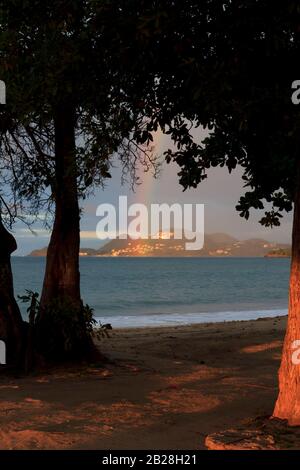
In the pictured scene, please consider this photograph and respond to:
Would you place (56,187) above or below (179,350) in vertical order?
above

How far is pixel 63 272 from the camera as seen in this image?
12633 mm

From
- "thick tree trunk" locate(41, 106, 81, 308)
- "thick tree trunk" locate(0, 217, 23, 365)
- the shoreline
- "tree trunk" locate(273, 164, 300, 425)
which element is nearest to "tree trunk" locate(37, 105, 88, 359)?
"thick tree trunk" locate(41, 106, 81, 308)

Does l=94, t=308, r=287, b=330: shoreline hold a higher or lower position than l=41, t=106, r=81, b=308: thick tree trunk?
lower

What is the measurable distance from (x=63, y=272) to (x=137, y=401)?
4026mm

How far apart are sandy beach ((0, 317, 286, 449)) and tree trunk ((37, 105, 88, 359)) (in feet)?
2.23

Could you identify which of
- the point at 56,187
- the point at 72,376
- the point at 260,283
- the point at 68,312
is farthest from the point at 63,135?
the point at 260,283

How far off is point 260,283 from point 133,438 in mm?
95780

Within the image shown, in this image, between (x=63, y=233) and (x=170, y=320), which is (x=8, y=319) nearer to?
(x=63, y=233)

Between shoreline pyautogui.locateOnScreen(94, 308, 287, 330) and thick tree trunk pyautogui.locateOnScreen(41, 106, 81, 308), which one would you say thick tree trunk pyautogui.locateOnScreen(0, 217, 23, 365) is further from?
shoreline pyautogui.locateOnScreen(94, 308, 287, 330)

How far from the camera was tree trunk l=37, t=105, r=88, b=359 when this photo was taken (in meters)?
12.3

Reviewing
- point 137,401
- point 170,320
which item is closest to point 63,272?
point 137,401

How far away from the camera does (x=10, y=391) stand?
10.0 m
